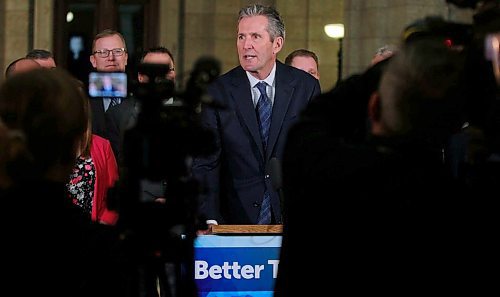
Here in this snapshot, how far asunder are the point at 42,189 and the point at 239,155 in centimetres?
380

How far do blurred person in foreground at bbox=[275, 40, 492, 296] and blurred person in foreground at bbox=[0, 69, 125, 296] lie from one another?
61 centimetres

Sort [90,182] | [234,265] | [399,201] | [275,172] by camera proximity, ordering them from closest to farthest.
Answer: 1. [399,201]
2. [234,265]
3. [275,172]
4. [90,182]

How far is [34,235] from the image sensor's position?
346 centimetres

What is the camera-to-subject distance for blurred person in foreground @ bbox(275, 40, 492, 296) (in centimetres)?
→ 338

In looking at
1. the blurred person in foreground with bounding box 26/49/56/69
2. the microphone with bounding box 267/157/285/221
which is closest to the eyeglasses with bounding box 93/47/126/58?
the blurred person in foreground with bounding box 26/49/56/69

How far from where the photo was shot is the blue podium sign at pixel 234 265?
605 centimetres

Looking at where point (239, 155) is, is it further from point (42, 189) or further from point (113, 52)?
point (42, 189)

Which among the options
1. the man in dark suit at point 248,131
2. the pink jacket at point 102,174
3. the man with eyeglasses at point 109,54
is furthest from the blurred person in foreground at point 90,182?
the man with eyeglasses at point 109,54

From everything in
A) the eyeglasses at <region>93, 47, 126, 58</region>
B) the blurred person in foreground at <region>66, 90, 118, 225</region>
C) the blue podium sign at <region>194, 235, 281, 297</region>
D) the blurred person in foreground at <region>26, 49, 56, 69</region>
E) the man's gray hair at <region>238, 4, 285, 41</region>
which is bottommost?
the blue podium sign at <region>194, 235, 281, 297</region>

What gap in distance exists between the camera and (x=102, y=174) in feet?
22.9

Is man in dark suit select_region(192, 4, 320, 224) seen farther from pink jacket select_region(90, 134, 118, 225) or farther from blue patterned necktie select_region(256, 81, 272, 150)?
pink jacket select_region(90, 134, 118, 225)

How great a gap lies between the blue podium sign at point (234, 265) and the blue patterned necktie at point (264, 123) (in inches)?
44.4

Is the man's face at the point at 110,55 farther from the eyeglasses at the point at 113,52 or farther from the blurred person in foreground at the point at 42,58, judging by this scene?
the blurred person in foreground at the point at 42,58

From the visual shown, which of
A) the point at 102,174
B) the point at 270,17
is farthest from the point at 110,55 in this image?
the point at 102,174
